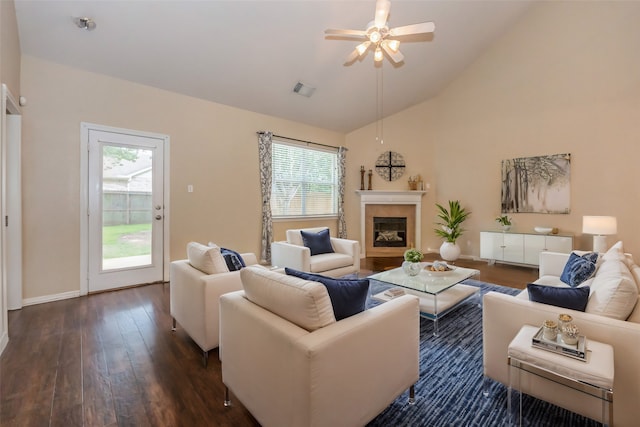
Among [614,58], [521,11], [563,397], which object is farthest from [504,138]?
[563,397]

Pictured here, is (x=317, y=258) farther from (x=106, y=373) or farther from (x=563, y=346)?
(x=563, y=346)

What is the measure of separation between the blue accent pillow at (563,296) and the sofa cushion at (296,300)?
1.25m

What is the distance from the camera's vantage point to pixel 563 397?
1.49 meters

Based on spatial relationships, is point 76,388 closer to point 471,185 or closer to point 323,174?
point 323,174

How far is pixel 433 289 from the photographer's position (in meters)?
2.67

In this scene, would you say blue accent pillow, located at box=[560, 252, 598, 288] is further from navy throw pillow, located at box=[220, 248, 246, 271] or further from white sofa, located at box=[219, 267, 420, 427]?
navy throw pillow, located at box=[220, 248, 246, 271]

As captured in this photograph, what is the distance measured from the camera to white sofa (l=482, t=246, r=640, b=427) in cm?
136

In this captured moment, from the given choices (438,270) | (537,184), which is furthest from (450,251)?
(438,270)

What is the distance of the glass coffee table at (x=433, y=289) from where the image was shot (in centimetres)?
265

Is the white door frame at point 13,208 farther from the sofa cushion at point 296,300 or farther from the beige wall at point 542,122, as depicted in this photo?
the beige wall at point 542,122

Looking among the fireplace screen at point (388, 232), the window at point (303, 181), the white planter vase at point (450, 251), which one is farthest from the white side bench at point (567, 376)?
the fireplace screen at point (388, 232)

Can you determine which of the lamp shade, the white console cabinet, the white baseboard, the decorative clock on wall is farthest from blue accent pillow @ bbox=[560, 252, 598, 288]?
the white baseboard

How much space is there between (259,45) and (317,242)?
9.00 feet

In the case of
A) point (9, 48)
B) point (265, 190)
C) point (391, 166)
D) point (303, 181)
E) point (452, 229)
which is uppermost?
point (9, 48)
